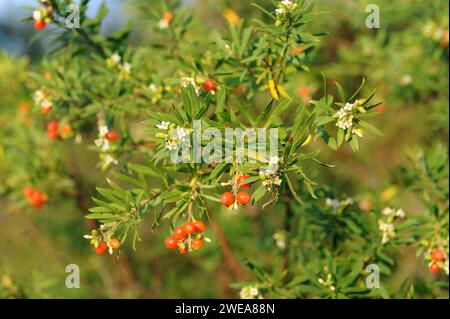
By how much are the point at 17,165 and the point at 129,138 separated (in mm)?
1265

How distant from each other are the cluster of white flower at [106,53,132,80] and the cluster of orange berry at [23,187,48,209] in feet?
3.80

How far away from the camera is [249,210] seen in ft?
14.9

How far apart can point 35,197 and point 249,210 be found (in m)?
2.01

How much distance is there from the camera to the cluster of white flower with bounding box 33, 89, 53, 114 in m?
2.58

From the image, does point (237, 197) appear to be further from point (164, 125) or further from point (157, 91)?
point (157, 91)

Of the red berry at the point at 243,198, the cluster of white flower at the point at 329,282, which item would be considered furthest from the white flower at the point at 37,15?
the cluster of white flower at the point at 329,282

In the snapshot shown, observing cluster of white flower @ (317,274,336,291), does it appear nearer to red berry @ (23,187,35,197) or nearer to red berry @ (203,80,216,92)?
red berry @ (203,80,216,92)

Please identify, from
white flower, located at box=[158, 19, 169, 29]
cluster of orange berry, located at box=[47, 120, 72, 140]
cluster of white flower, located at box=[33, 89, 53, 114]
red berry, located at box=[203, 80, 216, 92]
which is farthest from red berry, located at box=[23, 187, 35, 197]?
red berry, located at box=[203, 80, 216, 92]

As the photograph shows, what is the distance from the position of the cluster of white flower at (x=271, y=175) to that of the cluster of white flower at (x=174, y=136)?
312 mm

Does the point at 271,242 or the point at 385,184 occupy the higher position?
the point at 385,184

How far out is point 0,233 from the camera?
524cm

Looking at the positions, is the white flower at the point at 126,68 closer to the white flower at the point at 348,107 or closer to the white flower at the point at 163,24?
the white flower at the point at 163,24
